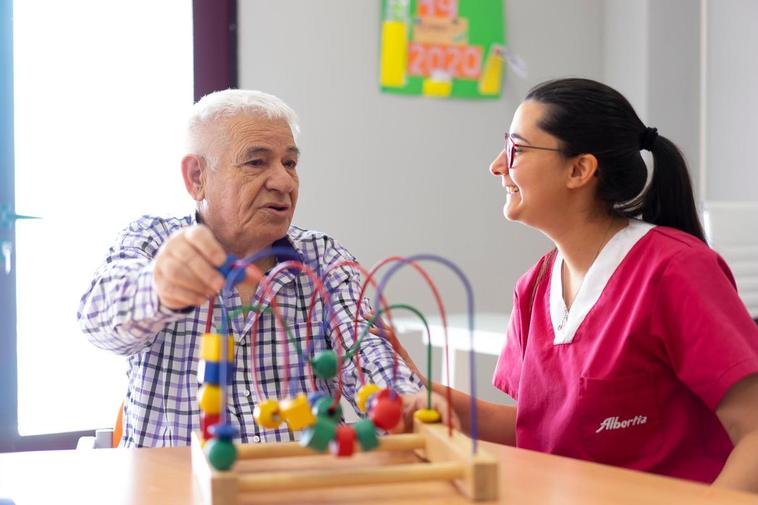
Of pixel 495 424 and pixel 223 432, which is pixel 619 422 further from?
pixel 223 432

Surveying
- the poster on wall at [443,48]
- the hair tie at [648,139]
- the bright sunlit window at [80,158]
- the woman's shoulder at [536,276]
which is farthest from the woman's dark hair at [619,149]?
the poster on wall at [443,48]

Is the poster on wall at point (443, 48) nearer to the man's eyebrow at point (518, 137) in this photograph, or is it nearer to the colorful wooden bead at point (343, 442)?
the man's eyebrow at point (518, 137)

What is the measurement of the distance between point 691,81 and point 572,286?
2579 millimetres

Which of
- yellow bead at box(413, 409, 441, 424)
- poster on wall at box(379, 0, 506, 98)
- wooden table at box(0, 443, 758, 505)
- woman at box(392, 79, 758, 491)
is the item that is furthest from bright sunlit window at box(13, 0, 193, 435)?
yellow bead at box(413, 409, 441, 424)

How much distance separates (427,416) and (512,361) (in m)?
0.55

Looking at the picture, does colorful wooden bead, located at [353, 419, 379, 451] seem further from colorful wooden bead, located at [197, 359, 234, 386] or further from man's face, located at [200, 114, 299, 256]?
man's face, located at [200, 114, 299, 256]

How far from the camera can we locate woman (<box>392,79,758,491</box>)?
1371mm

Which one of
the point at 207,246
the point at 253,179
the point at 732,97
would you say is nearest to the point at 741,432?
the point at 207,246

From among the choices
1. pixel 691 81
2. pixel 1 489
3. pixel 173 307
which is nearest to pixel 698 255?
pixel 173 307

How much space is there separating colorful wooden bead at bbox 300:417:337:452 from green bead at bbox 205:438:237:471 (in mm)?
72

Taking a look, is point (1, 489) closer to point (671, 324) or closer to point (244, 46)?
point (671, 324)

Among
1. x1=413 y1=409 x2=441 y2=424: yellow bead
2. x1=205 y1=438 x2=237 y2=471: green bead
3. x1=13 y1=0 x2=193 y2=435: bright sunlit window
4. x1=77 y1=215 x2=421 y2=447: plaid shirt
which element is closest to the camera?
x1=205 y1=438 x2=237 y2=471: green bead

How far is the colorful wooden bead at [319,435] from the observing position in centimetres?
95

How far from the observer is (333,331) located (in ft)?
5.58
